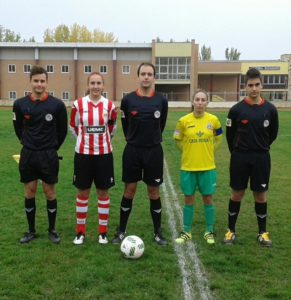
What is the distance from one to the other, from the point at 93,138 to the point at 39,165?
727 mm

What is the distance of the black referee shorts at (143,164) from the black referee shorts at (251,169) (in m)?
0.92

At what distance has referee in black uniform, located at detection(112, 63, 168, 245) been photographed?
16.0 feet

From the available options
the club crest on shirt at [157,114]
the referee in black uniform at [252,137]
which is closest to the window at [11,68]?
the club crest on shirt at [157,114]

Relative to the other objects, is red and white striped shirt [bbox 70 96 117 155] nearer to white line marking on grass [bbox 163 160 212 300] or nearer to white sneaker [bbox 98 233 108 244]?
white sneaker [bbox 98 233 108 244]

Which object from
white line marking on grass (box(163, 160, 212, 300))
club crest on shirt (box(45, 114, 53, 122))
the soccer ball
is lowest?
white line marking on grass (box(163, 160, 212, 300))

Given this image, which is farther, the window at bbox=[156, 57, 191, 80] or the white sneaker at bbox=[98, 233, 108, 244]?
the window at bbox=[156, 57, 191, 80]

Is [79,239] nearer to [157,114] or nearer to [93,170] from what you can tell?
[93,170]

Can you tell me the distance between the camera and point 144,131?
488 cm

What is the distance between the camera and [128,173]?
501cm

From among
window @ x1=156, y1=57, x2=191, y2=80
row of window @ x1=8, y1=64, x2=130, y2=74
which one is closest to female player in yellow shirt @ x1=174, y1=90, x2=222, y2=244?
window @ x1=156, y1=57, x2=191, y2=80

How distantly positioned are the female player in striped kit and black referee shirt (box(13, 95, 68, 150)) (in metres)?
Result: 0.22

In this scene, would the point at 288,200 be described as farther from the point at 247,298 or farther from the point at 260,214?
the point at 247,298

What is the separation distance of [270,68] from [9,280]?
68.9 meters

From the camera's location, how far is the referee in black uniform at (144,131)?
4867 mm
